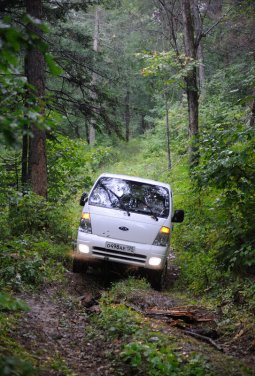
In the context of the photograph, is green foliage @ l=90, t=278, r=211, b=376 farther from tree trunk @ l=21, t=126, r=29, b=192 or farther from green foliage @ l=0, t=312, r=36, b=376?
tree trunk @ l=21, t=126, r=29, b=192

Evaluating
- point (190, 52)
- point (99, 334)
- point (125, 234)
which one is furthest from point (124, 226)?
point (190, 52)

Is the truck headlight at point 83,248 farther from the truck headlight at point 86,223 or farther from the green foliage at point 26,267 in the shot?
the green foliage at point 26,267

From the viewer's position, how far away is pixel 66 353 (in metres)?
5.30

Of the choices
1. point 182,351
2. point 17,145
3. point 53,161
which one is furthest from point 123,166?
point 17,145

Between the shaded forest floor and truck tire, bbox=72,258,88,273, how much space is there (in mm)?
618

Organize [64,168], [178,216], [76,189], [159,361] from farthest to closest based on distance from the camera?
[64,168]
[76,189]
[178,216]
[159,361]

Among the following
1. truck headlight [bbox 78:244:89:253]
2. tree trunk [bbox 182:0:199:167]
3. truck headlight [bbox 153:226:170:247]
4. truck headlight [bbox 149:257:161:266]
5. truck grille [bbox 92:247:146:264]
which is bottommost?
truck headlight [bbox 149:257:161:266]

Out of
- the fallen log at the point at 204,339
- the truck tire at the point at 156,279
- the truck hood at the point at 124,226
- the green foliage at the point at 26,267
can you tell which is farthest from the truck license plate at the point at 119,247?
the fallen log at the point at 204,339

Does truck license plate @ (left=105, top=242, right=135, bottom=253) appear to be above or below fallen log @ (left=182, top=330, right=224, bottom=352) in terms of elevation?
above

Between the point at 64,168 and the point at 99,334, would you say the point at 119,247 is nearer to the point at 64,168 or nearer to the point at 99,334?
the point at 99,334

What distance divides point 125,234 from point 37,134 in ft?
14.8

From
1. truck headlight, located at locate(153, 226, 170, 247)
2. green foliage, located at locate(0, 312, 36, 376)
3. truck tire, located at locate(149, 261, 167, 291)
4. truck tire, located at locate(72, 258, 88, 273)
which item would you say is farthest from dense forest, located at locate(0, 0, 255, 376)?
truck headlight, located at locate(153, 226, 170, 247)

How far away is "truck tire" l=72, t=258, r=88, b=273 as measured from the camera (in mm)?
8641

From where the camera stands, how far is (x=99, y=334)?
5.91m
